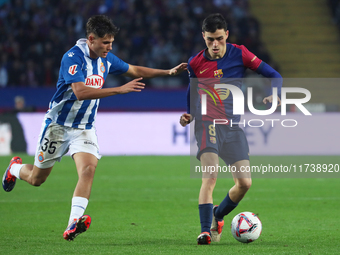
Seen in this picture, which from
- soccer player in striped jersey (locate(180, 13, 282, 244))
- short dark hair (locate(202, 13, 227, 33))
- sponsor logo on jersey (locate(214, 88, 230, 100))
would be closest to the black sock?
soccer player in striped jersey (locate(180, 13, 282, 244))

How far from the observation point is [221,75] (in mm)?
5578

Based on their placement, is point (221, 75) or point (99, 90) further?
point (221, 75)

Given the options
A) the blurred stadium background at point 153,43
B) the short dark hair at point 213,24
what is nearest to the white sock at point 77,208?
the short dark hair at point 213,24

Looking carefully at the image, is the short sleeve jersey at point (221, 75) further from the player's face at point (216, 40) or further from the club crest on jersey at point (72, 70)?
the club crest on jersey at point (72, 70)

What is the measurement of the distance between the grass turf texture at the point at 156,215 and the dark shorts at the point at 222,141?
0.84m

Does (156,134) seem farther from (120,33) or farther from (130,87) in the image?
(130,87)

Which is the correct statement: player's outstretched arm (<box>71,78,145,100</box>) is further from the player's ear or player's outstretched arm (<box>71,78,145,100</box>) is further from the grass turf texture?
the grass turf texture

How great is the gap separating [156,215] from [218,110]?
215 cm

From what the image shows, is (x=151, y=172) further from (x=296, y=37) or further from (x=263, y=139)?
(x=296, y=37)

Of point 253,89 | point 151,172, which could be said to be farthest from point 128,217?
point 253,89

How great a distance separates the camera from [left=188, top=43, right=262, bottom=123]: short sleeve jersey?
5.55 meters

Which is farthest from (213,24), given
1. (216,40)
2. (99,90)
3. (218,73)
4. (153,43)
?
(153,43)

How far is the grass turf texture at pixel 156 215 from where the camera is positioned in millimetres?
5090

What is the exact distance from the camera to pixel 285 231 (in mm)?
5980
